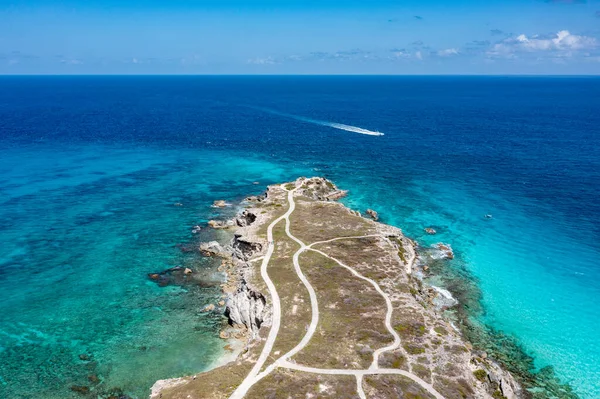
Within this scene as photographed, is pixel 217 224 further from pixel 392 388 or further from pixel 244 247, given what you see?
pixel 392 388

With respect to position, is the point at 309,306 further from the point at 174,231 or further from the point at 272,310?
the point at 174,231

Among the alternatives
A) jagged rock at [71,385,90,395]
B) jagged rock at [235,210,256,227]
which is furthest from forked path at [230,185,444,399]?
jagged rock at [235,210,256,227]

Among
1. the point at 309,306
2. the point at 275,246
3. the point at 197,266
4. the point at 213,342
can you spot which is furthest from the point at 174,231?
the point at 309,306

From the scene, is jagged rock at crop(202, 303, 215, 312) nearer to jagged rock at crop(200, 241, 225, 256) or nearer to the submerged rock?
jagged rock at crop(200, 241, 225, 256)

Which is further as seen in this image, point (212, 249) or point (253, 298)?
point (212, 249)

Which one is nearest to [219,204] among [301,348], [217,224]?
[217,224]

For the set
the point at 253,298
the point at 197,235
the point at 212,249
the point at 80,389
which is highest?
the point at 253,298

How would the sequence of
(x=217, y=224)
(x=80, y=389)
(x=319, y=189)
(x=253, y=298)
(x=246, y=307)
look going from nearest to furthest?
1. (x=80, y=389)
2. (x=253, y=298)
3. (x=246, y=307)
4. (x=217, y=224)
5. (x=319, y=189)
